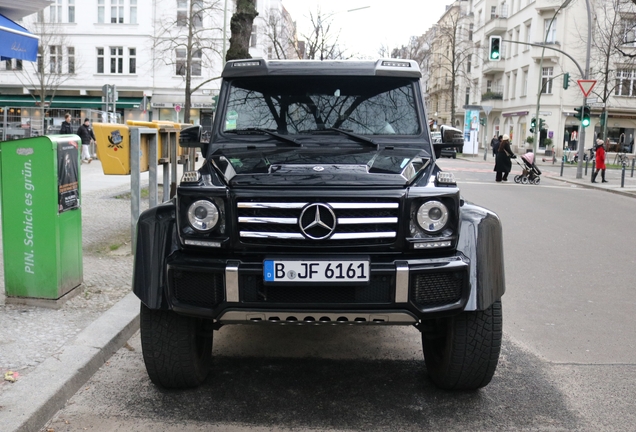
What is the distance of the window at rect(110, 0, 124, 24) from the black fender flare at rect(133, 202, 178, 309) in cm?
5132

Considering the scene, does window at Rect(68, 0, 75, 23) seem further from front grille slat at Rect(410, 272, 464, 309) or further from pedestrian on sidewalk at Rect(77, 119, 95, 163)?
front grille slat at Rect(410, 272, 464, 309)

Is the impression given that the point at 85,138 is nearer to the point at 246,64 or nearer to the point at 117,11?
the point at 246,64

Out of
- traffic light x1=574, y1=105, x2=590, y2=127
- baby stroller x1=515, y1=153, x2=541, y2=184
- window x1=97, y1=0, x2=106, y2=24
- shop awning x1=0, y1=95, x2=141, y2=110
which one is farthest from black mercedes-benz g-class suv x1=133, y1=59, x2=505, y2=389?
window x1=97, y1=0, x2=106, y2=24

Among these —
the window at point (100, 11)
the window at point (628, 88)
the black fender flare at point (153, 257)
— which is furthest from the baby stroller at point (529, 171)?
the window at point (100, 11)

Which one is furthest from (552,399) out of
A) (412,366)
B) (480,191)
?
(480,191)

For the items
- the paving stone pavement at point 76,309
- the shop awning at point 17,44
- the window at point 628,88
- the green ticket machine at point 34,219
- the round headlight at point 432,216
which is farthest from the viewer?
the window at point 628,88

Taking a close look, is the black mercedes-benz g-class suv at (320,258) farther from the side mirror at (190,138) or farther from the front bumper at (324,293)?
the side mirror at (190,138)

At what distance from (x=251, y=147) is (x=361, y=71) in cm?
94

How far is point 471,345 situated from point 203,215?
5.32 ft

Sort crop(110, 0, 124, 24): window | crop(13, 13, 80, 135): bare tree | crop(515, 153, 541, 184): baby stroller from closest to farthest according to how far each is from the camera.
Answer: crop(515, 153, 541, 184): baby stroller, crop(13, 13, 80, 135): bare tree, crop(110, 0, 124, 24): window

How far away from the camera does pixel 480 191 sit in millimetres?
19375

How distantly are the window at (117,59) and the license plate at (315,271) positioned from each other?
168 feet

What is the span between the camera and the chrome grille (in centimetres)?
341

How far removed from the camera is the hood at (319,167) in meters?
3.49
